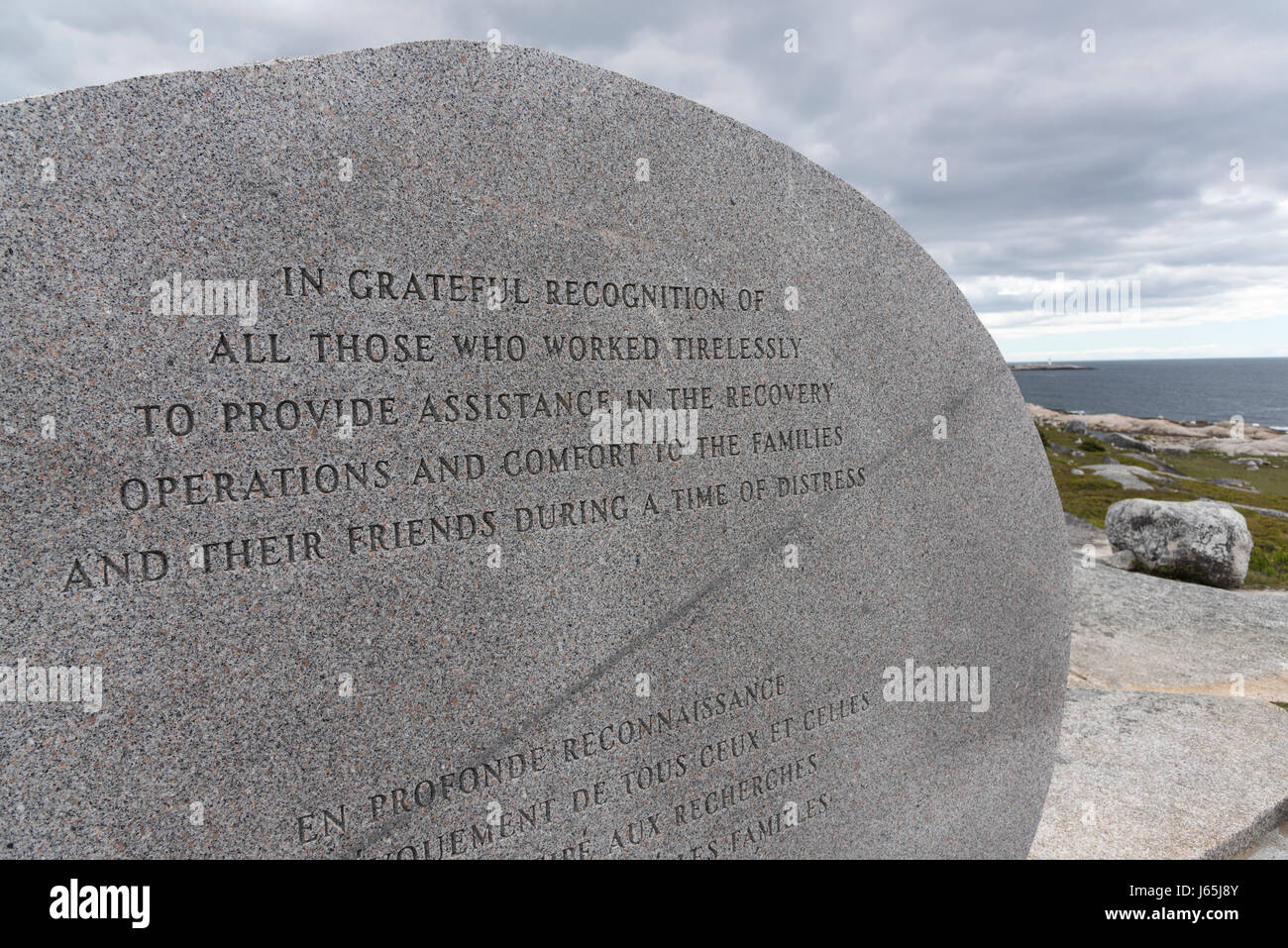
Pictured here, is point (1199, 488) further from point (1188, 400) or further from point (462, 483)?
point (1188, 400)

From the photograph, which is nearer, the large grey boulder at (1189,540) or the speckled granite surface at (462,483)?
the speckled granite surface at (462,483)

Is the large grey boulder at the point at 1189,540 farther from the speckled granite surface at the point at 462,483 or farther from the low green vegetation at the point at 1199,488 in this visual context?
the speckled granite surface at the point at 462,483

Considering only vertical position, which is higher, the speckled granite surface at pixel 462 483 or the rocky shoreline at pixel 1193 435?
the rocky shoreline at pixel 1193 435

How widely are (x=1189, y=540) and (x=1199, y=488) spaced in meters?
7.83

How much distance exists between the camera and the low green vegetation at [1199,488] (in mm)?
9672

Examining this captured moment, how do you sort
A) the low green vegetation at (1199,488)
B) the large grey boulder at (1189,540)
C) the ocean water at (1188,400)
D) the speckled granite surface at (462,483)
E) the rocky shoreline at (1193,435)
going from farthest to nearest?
the ocean water at (1188,400), the rocky shoreline at (1193,435), the low green vegetation at (1199,488), the large grey boulder at (1189,540), the speckled granite surface at (462,483)

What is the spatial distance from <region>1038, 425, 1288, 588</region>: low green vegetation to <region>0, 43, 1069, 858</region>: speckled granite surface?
6283mm

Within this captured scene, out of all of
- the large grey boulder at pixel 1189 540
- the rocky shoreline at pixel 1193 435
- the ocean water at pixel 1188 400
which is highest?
the ocean water at pixel 1188 400

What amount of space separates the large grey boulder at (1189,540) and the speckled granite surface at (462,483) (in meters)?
6.79

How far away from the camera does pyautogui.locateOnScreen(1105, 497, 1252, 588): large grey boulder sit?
870 centimetres

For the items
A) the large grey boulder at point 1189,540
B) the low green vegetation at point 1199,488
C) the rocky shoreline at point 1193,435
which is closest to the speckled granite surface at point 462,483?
the low green vegetation at point 1199,488

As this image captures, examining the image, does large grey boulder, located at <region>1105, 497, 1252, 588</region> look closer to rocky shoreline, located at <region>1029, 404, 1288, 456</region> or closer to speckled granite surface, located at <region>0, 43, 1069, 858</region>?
speckled granite surface, located at <region>0, 43, 1069, 858</region>
